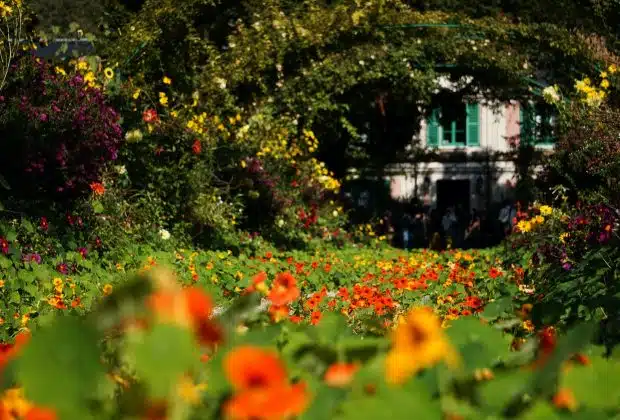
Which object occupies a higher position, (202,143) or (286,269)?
(202,143)

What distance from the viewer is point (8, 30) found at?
671 cm

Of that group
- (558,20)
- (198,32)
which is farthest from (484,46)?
(198,32)

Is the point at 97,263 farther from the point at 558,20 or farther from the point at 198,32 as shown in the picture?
the point at 558,20

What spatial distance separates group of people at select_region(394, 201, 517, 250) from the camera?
18531mm

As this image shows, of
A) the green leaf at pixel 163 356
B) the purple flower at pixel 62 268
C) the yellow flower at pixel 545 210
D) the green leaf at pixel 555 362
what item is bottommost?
the purple flower at pixel 62 268

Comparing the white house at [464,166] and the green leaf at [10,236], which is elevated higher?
the green leaf at [10,236]

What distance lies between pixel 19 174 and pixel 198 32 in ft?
20.1

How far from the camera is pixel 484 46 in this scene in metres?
13.1

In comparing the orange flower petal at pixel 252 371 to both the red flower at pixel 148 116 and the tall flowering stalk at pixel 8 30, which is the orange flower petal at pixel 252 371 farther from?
the red flower at pixel 148 116

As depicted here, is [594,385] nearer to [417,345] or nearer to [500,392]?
[500,392]

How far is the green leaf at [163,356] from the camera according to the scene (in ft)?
2.83

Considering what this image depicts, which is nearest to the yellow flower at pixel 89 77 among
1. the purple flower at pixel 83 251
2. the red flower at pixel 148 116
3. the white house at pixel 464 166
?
the red flower at pixel 148 116

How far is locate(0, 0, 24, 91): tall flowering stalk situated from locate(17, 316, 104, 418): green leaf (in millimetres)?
6185

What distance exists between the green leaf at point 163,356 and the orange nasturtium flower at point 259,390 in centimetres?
5
